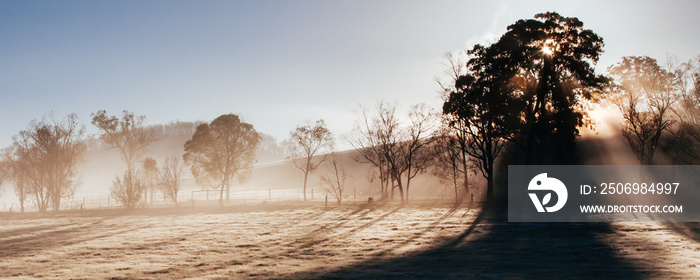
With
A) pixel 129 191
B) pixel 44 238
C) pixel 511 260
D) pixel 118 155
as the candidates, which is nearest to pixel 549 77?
pixel 511 260

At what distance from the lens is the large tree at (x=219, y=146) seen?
57.3 metres

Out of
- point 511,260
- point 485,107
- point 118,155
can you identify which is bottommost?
point 511,260

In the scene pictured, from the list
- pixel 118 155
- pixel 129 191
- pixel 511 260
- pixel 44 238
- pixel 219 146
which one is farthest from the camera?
pixel 118 155

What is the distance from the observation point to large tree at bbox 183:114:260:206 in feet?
188

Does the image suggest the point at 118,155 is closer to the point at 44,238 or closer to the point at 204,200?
the point at 204,200

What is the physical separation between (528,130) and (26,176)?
65165 millimetres

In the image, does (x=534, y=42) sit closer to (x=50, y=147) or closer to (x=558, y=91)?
(x=558, y=91)

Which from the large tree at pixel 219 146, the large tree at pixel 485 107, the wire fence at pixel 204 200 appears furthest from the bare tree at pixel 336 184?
the large tree at pixel 485 107

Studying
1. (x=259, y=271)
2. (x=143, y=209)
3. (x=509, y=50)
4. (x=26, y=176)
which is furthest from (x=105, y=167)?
(x=259, y=271)

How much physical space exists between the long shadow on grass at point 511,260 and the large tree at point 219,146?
135 feet

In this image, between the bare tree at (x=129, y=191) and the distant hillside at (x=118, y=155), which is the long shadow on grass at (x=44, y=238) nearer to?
the bare tree at (x=129, y=191)

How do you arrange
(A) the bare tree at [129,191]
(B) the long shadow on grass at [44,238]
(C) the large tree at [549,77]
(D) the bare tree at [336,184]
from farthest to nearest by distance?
(D) the bare tree at [336,184]
(A) the bare tree at [129,191]
(C) the large tree at [549,77]
(B) the long shadow on grass at [44,238]

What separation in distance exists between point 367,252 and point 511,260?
227 inches

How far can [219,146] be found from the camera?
57.9 meters
